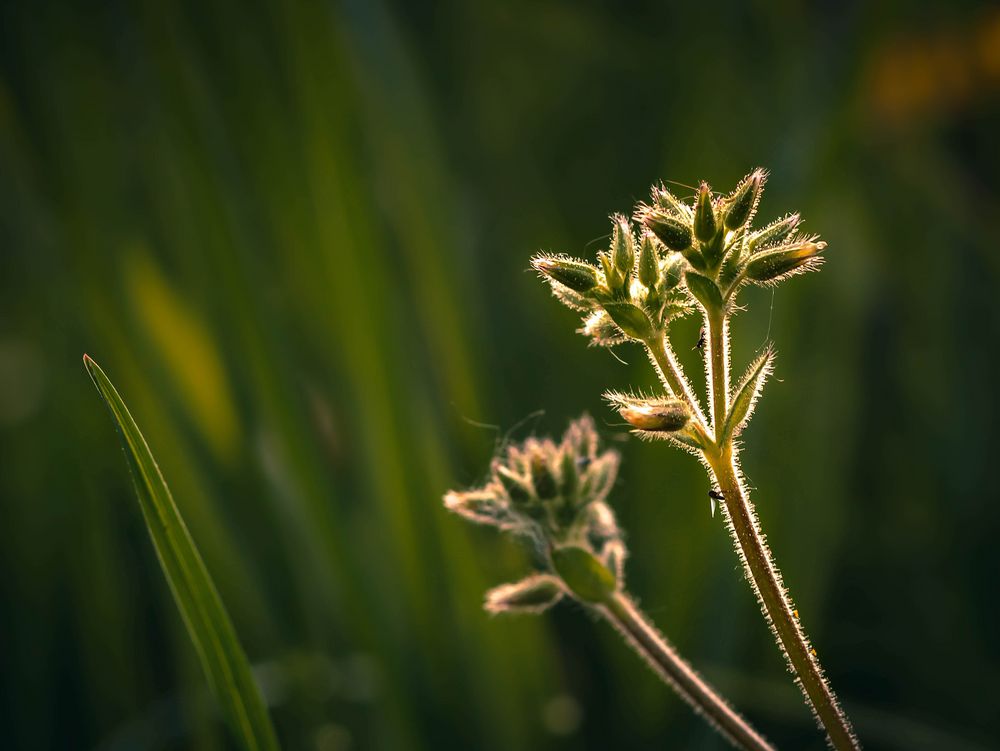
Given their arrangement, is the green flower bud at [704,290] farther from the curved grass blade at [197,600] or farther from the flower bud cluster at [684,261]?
the curved grass blade at [197,600]

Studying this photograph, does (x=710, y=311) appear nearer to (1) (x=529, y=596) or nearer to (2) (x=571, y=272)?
(2) (x=571, y=272)

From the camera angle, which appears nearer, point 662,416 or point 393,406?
point 662,416

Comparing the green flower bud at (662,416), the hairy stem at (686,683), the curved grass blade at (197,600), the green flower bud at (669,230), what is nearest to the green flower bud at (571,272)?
the green flower bud at (669,230)

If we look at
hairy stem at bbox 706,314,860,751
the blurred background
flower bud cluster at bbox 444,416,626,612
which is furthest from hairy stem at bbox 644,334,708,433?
the blurred background

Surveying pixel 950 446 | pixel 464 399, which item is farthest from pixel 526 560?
pixel 950 446

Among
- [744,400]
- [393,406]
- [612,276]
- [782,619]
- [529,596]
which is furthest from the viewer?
[393,406]

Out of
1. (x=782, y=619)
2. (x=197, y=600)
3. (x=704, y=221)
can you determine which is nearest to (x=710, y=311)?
(x=704, y=221)
